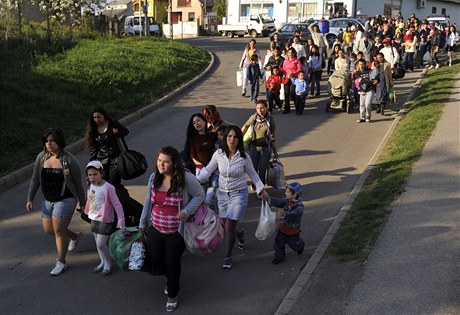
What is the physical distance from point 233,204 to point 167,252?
3.89ft

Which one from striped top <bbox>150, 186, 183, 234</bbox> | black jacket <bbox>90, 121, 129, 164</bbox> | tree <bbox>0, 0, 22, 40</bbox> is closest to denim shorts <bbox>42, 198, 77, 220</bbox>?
black jacket <bbox>90, 121, 129, 164</bbox>

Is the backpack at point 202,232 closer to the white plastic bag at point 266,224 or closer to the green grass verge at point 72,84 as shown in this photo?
the white plastic bag at point 266,224

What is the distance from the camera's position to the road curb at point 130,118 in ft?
32.1

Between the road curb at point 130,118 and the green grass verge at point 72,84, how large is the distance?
26 centimetres

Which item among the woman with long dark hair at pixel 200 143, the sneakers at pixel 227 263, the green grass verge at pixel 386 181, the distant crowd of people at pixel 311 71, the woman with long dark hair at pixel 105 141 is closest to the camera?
the sneakers at pixel 227 263

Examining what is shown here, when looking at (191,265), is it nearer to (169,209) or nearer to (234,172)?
(234,172)

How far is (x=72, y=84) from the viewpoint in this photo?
15.9 meters

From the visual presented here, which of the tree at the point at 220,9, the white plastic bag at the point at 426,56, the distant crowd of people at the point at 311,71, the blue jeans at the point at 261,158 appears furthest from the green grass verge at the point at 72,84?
the tree at the point at 220,9

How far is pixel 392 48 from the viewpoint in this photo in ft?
59.4

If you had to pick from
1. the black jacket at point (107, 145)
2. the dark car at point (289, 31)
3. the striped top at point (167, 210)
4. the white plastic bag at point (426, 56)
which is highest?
the dark car at point (289, 31)

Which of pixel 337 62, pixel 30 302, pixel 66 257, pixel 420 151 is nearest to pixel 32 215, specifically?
pixel 66 257

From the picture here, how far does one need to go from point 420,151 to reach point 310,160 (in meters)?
2.19

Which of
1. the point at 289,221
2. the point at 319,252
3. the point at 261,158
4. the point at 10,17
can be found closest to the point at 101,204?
the point at 289,221

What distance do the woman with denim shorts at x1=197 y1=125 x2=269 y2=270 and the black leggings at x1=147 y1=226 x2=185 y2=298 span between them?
0.99 m
